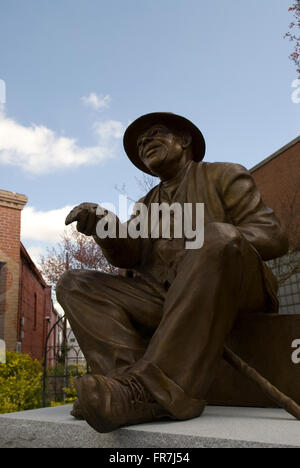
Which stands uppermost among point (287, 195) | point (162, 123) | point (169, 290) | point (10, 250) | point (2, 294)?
point (287, 195)

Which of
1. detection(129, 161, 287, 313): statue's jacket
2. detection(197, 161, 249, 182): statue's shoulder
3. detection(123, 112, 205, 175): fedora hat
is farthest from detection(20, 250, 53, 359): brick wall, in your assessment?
detection(197, 161, 249, 182): statue's shoulder

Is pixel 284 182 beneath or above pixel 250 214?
above

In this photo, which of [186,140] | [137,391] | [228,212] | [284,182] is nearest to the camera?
[137,391]

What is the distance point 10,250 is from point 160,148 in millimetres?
9988

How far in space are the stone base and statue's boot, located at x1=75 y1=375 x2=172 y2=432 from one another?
4 centimetres

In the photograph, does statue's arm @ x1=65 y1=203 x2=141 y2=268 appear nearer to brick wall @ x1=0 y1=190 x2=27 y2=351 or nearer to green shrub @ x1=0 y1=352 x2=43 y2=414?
green shrub @ x1=0 y1=352 x2=43 y2=414

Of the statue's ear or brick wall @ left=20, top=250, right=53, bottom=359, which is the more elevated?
the statue's ear

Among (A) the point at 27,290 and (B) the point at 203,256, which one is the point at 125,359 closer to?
(B) the point at 203,256

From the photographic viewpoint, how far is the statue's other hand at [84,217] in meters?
2.05

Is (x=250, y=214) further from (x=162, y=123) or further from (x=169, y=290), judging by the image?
(x=162, y=123)

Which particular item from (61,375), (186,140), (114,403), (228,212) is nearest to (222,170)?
(228,212)

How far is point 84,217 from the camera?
6.80 feet

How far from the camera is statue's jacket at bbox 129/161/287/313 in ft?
6.93

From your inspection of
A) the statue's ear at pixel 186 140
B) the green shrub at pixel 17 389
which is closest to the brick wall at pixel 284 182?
the green shrub at pixel 17 389
